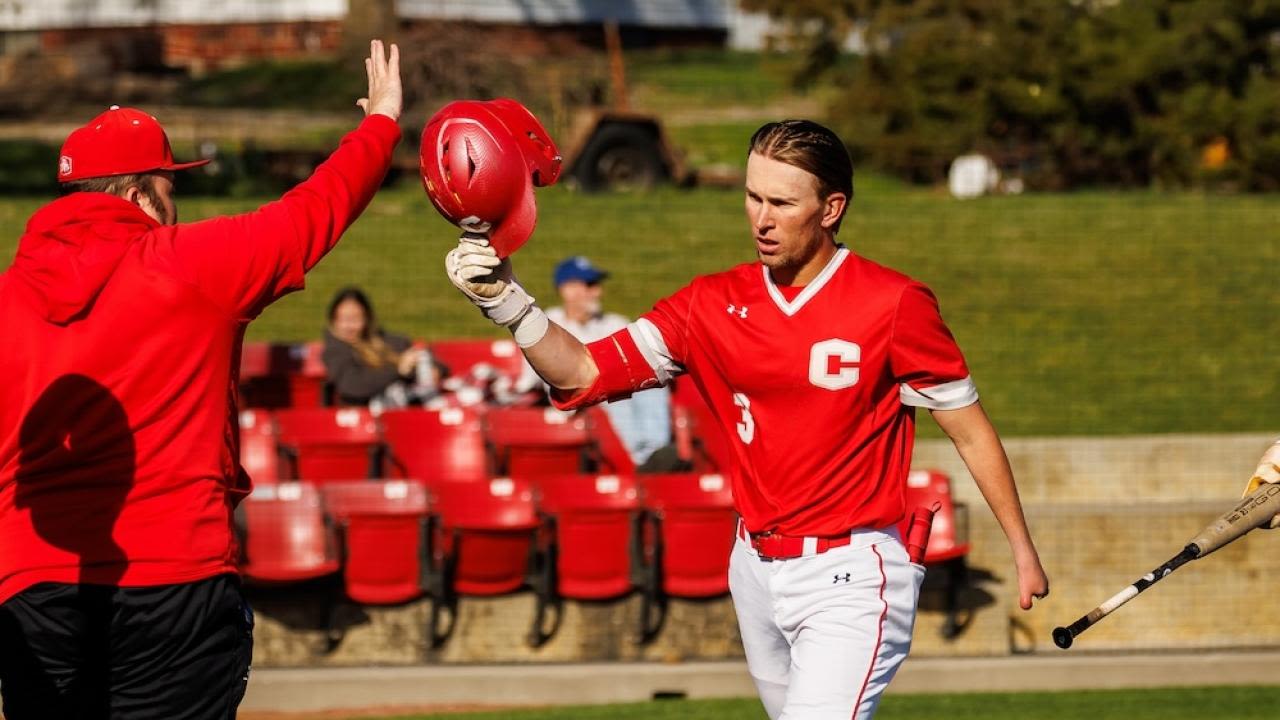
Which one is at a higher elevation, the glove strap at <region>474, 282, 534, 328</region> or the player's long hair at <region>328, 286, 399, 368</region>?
the glove strap at <region>474, 282, 534, 328</region>

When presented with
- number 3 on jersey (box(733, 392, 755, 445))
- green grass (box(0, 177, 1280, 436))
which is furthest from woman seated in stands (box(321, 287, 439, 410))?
number 3 on jersey (box(733, 392, 755, 445))

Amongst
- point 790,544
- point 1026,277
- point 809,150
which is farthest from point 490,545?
point 1026,277

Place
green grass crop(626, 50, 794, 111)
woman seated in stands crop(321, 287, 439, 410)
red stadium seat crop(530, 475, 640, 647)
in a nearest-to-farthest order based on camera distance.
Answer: red stadium seat crop(530, 475, 640, 647) < woman seated in stands crop(321, 287, 439, 410) < green grass crop(626, 50, 794, 111)

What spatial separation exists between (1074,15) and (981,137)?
222cm

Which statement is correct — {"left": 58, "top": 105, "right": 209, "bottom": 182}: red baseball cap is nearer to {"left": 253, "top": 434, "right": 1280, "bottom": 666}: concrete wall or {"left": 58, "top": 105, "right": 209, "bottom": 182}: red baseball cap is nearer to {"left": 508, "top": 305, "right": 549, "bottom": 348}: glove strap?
{"left": 508, "top": 305, "right": 549, "bottom": 348}: glove strap

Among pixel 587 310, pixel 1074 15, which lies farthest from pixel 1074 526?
pixel 1074 15

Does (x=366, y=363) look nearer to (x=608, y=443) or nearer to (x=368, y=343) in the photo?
(x=368, y=343)

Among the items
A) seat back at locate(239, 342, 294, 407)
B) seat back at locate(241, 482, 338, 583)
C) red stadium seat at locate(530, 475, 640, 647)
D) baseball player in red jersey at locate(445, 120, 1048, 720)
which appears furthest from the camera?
seat back at locate(239, 342, 294, 407)

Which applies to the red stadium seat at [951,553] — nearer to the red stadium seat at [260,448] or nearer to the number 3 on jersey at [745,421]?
the red stadium seat at [260,448]

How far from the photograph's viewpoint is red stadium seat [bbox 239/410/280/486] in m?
9.11

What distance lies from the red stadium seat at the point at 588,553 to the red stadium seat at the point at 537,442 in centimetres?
105

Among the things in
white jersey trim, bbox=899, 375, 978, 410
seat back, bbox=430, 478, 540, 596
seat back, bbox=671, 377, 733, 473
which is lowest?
seat back, bbox=430, 478, 540, 596

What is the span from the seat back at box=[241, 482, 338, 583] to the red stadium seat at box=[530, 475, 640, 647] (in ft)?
3.27

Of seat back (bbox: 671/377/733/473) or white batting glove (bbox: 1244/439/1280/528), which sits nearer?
white batting glove (bbox: 1244/439/1280/528)
